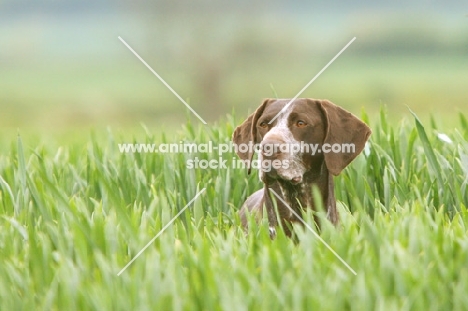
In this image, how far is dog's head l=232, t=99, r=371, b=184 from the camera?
394 cm

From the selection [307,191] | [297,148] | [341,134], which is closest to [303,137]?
[297,148]

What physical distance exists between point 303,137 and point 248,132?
0.40 metres

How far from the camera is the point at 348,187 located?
15.5 ft

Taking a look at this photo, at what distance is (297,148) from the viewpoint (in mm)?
4020

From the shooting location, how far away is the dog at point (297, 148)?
3.97m

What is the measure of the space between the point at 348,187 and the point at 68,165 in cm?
184

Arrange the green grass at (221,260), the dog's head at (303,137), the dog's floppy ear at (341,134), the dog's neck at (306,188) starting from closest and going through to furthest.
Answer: the green grass at (221,260) → the dog's head at (303,137) → the dog's floppy ear at (341,134) → the dog's neck at (306,188)

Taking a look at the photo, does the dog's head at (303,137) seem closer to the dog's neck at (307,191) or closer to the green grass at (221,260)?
the dog's neck at (307,191)

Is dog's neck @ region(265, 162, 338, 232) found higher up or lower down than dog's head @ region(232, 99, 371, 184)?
lower down

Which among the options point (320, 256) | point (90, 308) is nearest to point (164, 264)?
point (90, 308)

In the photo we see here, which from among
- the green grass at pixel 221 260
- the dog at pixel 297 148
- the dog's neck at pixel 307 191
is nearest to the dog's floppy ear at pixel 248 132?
the dog at pixel 297 148

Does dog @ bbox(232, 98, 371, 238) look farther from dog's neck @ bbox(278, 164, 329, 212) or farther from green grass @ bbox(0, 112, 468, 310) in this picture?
green grass @ bbox(0, 112, 468, 310)

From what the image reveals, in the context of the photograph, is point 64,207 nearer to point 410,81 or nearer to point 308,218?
point 308,218

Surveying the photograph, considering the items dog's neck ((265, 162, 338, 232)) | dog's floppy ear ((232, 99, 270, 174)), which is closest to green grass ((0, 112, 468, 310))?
dog's neck ((265, 162, 338, 232))
